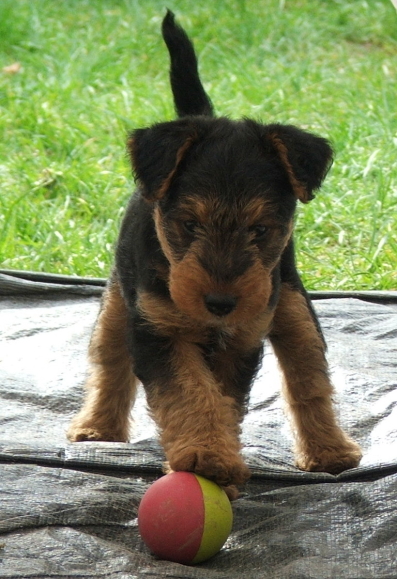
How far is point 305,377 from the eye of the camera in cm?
352

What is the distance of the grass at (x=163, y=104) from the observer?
575 cm

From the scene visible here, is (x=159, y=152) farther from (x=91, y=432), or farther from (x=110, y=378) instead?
(x=91, y=432)

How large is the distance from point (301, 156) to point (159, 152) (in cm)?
46

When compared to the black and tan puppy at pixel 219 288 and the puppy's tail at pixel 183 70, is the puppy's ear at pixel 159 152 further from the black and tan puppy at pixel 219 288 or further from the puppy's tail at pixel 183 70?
the puppy's tail at pixel 183 70

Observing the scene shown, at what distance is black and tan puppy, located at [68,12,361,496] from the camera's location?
2.89 metres

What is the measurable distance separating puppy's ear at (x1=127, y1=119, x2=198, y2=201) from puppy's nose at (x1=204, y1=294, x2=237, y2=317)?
1.51ft

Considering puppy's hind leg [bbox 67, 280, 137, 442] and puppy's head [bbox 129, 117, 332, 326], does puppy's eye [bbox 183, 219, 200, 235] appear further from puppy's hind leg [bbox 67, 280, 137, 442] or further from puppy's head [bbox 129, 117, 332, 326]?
puppy's hind leg [bbox 67, 280, 137, 442]

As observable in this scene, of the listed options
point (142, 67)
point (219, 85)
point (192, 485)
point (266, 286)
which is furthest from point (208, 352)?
point (142, 67)

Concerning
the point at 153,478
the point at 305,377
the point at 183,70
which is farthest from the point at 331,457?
the point at 183,70

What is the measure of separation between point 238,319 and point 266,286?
0.17m

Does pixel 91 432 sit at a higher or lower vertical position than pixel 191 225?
lower

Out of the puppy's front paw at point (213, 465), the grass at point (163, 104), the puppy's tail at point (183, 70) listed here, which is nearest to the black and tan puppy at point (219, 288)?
the puppy's front paw at point (213, 465)

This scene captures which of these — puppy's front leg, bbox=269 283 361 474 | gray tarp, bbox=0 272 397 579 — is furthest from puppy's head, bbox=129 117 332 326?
gray tarp, bbox=0 272 397 579

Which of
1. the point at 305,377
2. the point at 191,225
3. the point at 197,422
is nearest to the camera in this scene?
the point at 197,422
